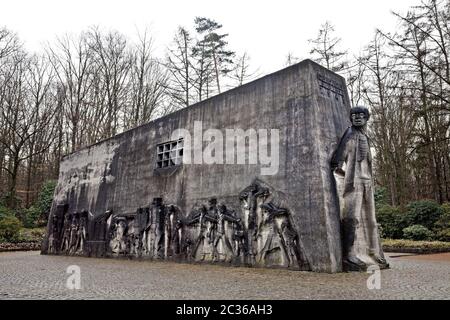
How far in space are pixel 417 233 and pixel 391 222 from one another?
5.61 feet

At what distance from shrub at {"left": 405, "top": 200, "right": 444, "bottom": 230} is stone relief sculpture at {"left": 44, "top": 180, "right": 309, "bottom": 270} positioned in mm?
10919

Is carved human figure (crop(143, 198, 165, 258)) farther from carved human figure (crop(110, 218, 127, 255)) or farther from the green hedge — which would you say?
the green hedge

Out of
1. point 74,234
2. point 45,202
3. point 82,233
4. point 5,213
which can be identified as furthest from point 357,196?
point 45,202

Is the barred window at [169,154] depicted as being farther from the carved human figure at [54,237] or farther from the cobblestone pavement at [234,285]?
the carved human figure at [54,237]

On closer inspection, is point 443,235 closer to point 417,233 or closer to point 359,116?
point 417,233

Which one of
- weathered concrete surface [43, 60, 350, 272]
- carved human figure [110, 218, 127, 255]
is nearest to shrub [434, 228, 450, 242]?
weathered concrete surface [43, 60, 350, 272]

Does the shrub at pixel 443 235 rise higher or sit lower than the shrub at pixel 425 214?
lower

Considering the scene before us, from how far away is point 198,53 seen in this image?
960 inches

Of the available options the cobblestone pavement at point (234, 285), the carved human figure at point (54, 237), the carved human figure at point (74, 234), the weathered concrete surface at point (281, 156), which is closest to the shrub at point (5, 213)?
the carved human figure at point (54, 237)

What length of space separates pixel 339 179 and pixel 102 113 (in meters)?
22.6

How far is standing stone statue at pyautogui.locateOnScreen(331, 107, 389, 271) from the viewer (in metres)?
7.88

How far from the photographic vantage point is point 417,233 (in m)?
16.2

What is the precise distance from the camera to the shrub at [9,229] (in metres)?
19.7

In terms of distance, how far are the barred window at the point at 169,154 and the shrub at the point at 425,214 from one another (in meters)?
11.3
